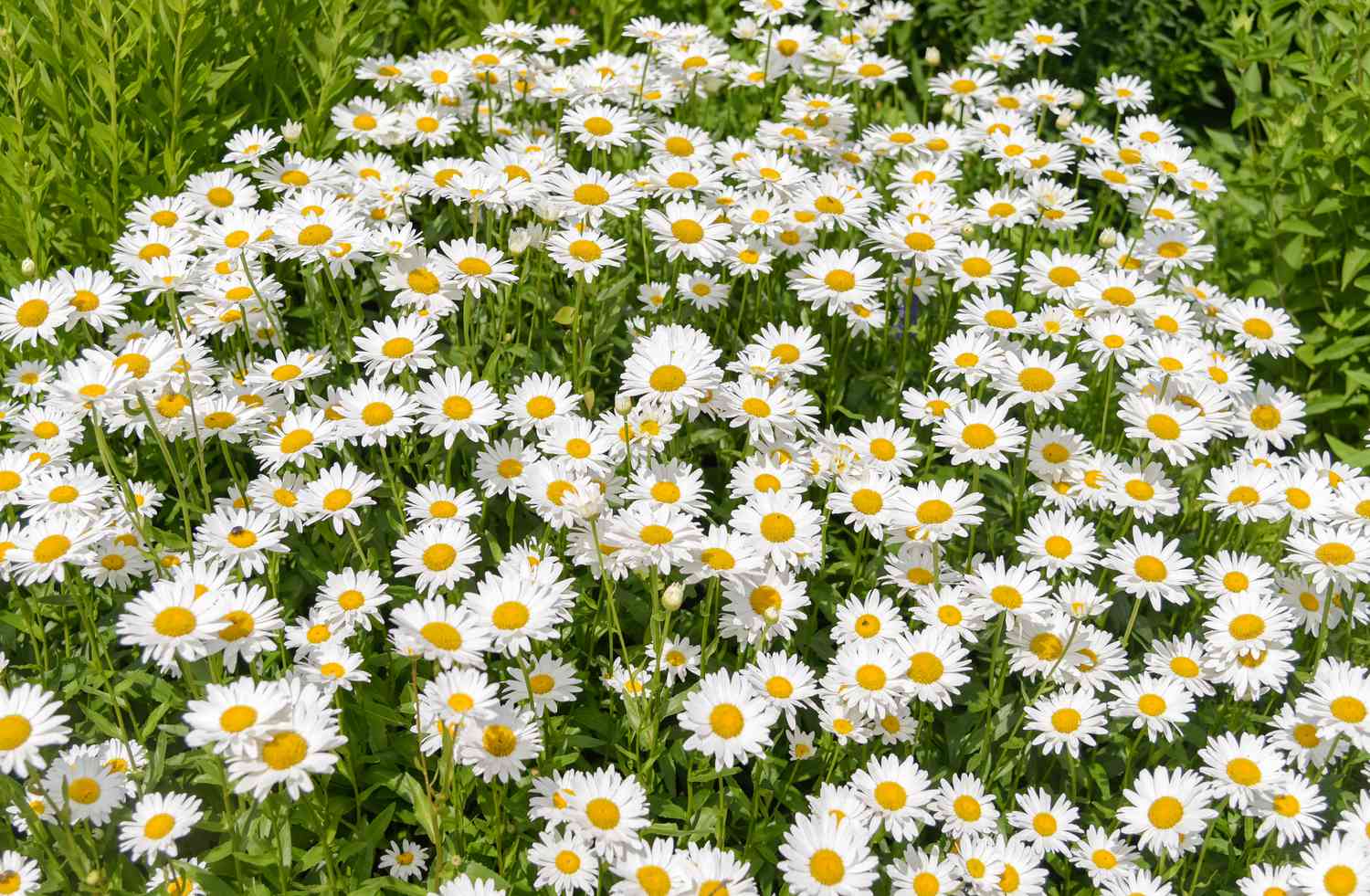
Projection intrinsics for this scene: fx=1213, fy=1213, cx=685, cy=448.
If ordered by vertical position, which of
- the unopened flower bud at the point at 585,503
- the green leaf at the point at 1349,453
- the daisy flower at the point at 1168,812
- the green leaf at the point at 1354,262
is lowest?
the green leaf at the point at 1349,453

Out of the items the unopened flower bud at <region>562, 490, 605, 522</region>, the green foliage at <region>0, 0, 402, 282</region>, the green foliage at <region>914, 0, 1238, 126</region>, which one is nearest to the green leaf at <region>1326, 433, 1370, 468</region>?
the green foliage at <region>914, 0, 1238, 126</region>

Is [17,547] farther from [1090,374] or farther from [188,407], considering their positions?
[1090,374]

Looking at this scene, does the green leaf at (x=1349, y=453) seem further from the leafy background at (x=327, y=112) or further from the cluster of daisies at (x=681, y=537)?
the cluster of daisies at (x=681, y=537)

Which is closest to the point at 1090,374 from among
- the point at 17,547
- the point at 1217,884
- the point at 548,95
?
the point at 1217,884

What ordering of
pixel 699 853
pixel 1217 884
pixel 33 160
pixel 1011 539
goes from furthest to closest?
pixel 33 160
pixel 1011 539
pixel 1217 884
pixel 699 853

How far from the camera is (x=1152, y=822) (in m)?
3.58

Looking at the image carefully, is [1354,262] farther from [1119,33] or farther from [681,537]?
[681,537]

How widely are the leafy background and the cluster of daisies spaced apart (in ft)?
1.02

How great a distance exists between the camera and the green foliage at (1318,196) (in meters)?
5.55

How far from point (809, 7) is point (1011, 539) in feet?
16.8

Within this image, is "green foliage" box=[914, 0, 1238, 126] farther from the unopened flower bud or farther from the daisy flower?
the unopened flower bud

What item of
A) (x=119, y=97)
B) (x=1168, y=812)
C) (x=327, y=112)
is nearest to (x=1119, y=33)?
(x=327, y=112)

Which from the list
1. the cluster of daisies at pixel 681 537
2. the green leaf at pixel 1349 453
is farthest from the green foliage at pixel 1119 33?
the green leaf at pixel 1349 453

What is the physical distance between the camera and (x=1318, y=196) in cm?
577
